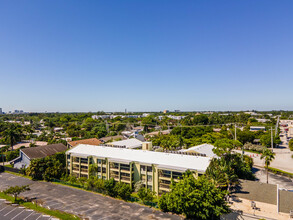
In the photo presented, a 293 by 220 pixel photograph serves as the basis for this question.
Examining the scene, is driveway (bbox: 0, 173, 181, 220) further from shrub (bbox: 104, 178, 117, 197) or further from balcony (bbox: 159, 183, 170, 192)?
balcony (bbox: 159, 183, 170, 192)

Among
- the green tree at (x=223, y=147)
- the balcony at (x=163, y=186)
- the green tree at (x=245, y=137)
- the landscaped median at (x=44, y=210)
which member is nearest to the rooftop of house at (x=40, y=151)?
the landscaped median at (x=44, y=210)

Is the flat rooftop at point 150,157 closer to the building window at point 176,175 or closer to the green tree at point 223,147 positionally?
the building window at point 176,175

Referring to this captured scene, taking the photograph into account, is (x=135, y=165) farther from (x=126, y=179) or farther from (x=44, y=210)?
(x=44, y=210)

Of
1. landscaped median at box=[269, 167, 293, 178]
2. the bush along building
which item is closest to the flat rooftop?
the bush along building

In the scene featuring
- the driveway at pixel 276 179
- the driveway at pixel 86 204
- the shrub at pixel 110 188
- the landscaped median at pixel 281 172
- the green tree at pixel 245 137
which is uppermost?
the green tree at pixel 245 137

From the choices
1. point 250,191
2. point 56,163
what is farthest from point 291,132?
point 56,163

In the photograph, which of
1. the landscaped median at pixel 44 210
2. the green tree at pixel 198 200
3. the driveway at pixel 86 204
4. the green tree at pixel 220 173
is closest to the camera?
the green tree at pixel 198 200
